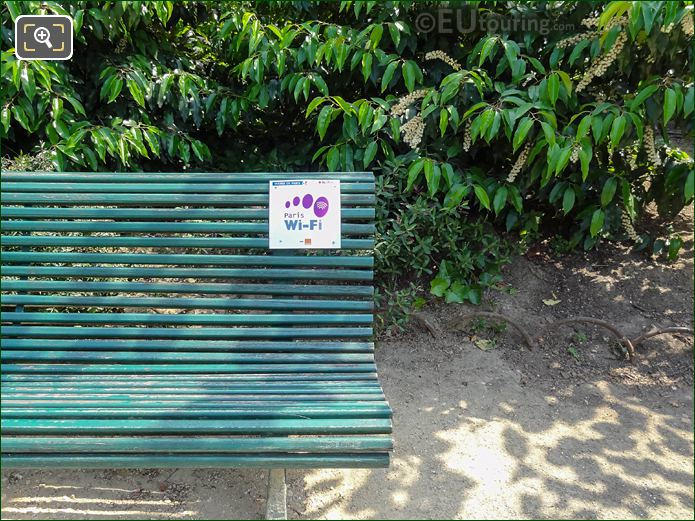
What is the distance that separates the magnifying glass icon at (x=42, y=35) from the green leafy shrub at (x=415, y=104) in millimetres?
105

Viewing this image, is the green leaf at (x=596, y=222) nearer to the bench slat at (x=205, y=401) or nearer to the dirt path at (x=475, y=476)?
the dirt path at (x=475, y=476)

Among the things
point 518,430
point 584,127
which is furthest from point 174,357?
point 584,127

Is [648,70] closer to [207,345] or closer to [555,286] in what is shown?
[555,286]

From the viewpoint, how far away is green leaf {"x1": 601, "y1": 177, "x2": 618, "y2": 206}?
3.27 metres

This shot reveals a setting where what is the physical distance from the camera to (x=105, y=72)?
331cm

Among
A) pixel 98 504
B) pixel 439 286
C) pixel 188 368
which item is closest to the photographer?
pixel 98 504

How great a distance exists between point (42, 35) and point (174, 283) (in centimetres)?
165

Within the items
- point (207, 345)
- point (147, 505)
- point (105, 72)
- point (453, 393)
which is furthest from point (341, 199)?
point (105, 72)

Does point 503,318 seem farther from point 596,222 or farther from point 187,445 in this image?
point 187,445

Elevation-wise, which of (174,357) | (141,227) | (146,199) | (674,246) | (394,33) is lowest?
(174,357)

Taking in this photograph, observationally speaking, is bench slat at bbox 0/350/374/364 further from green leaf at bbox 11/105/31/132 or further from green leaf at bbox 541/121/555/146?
green leaf at bbox 541/121/555/146

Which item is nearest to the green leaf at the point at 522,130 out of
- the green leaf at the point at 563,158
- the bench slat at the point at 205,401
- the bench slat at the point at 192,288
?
the green leaf at the point at 563,158

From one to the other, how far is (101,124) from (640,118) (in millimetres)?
2916

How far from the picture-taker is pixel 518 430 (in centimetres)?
280
